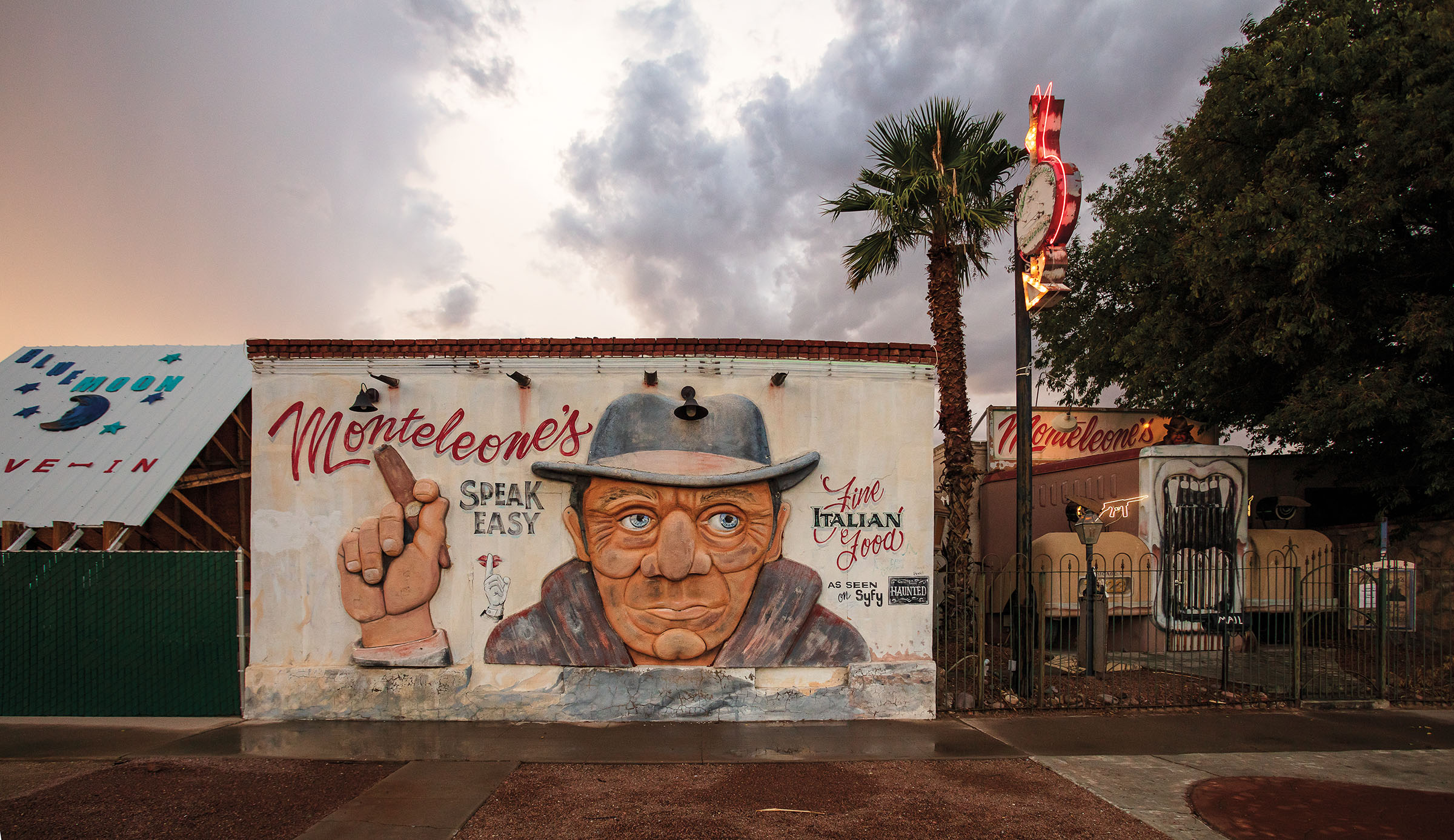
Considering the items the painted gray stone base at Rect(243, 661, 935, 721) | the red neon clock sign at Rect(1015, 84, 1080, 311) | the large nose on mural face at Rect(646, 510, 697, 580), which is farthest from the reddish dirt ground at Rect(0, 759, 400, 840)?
the red neon clock sign at Rect(1015, 84, 1080, 311)

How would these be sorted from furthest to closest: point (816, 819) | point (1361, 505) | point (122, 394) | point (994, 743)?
point (1361, 505) → point (122, 394) → point (994, 743) → point (816, 819)

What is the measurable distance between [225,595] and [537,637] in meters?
3.64

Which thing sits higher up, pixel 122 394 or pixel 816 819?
pixel 122 394

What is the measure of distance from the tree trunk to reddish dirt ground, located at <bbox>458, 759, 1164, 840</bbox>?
12.5 feet

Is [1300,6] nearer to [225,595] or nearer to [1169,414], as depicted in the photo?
[1169,414]

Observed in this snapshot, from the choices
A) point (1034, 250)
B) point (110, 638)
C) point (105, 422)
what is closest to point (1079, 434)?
point (1034, 250)

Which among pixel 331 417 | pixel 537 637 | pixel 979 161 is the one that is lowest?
pixel 537 637

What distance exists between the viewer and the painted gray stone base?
830cm

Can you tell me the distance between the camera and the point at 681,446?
8.44 metres

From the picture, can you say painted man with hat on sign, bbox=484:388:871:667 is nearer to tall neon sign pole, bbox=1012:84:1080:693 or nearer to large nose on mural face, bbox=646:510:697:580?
large nose on mural face, bbox=646:510:697:580

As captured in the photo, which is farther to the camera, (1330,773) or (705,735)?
(705,735)

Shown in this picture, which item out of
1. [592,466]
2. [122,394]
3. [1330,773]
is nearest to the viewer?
[1330,773]

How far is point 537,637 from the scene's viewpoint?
837 cm

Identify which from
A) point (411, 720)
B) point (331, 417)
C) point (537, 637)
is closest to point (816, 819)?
point (537, 637)
